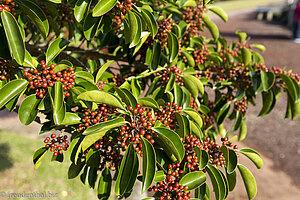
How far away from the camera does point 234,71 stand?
6.91 feet

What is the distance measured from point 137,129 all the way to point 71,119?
323 mm

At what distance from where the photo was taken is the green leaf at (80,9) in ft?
4.44

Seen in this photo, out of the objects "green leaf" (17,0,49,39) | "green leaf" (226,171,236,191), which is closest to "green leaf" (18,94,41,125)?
"green leaf" (17,0,49,39)

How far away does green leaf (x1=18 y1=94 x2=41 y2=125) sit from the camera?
4.19 ft

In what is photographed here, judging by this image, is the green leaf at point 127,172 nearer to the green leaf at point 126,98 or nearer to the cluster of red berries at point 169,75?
the green leaf at point 126,98

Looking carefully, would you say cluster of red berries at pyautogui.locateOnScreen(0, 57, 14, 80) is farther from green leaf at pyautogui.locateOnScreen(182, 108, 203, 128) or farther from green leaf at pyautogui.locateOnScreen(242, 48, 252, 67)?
green leaf at pyautogui.locateOnScreen(242, 48, 252, 67)

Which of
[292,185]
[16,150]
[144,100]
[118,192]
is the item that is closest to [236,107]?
[144,100]

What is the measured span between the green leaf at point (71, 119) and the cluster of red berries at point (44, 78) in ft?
0.31

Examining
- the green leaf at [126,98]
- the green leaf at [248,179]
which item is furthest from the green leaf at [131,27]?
the green leaf at [248,179]

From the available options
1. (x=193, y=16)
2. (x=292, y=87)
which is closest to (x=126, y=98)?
(x=193, y=16)

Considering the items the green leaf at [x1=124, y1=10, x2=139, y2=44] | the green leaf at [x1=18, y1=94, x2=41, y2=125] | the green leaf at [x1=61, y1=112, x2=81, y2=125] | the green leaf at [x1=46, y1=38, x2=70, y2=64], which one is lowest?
the green leaf at [x1=61, y1=112, x2=81, y2=125]

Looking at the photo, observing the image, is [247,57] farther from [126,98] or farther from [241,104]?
[126,98]

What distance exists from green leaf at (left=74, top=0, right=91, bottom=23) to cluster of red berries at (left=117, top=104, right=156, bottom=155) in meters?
0.50

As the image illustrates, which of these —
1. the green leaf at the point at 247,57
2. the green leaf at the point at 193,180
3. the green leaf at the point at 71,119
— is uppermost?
the green leaf at the point at 247,57
